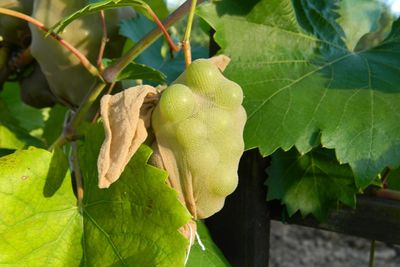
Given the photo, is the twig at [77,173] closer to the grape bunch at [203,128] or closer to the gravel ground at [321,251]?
the grape bunch at [203,128]

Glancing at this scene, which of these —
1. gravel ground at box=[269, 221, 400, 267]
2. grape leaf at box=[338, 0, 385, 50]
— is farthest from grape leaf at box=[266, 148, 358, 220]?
gravel ground at box=[269, 221, 400, 267]

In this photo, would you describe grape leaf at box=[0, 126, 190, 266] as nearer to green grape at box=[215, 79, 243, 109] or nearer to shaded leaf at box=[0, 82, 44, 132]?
green grape at box=[215, 79, 243, 109]

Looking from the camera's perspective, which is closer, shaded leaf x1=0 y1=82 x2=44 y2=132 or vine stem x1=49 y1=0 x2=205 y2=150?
vine stem x1=49 y1=0 x2=205 y2=150

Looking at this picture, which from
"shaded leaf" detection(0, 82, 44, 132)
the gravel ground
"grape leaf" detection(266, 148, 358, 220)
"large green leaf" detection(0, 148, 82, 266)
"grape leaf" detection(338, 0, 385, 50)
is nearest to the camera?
"large green leaf" detection(0, 148, 82, 266)

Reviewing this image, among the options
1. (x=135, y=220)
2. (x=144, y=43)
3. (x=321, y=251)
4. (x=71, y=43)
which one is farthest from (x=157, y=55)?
(x=321, y=251)

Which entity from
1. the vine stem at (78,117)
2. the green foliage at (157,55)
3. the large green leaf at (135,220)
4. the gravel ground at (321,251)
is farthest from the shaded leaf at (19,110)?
the gravel ground at (321,251)

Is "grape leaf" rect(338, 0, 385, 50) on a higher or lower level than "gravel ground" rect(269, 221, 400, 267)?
higher

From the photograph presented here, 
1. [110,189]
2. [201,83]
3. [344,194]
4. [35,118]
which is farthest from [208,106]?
[35,118]
